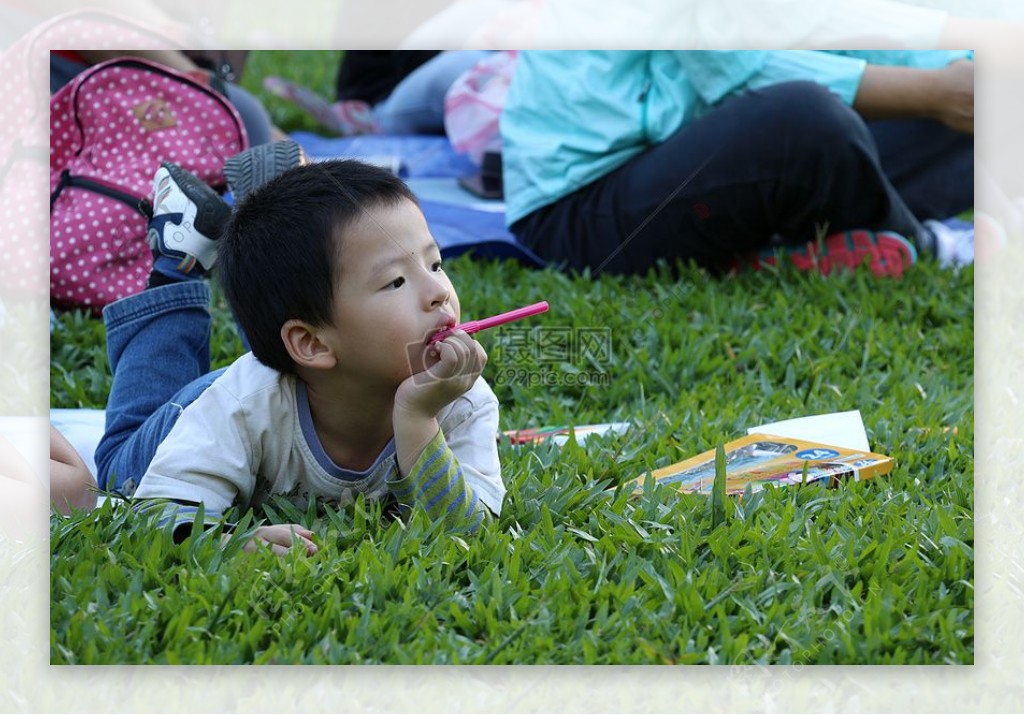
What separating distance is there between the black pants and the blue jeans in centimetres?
102

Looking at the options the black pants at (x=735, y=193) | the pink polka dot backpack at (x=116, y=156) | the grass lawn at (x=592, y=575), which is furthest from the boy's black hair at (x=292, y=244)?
the black pants at (x=735, y=193)

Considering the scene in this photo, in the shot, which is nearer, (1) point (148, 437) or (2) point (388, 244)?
(2) point (388, 244)

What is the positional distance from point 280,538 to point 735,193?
4.77 ft

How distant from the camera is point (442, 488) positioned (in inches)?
55.4

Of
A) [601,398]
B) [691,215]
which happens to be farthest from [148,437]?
[691,215]

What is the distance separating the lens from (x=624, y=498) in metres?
1.51

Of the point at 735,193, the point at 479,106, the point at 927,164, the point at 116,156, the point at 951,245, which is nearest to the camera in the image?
the point at 116,156

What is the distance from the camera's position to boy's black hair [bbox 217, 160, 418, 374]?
142 centimetres

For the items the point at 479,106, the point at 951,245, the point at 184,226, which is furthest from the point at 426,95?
the point at 184,226

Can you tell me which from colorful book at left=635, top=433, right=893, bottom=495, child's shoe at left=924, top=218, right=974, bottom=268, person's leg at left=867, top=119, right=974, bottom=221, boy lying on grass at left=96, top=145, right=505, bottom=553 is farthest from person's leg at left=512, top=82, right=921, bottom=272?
boy lying on grass at left=96, top=145, right=505, bottom=553

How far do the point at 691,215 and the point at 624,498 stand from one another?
3.85 feet

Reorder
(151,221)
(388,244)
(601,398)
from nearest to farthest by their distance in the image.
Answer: (388,244), (151,221), (601,398)

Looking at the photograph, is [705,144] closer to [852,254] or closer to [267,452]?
[852,254]

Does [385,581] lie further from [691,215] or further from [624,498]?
[691,215]
